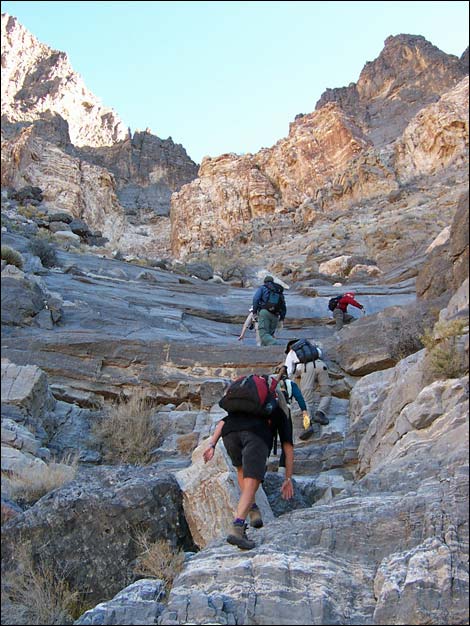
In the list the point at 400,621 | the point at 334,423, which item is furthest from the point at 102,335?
the point at 400,621

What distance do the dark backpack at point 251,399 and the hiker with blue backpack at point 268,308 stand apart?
19.9ft

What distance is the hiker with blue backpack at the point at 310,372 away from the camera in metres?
9.57

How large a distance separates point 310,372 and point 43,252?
1054 centimetres

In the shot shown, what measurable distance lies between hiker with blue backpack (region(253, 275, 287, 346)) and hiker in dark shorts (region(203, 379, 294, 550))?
594 centimetres

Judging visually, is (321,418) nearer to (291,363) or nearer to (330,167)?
(291,363)

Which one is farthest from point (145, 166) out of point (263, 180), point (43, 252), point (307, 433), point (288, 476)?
point (288, 476)

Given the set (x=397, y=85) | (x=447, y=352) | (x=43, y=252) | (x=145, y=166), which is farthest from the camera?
(x=145, y=166)

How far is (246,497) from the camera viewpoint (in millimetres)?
5609

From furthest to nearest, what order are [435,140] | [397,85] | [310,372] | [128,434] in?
[397,85]
[435,140]
[310,372]
[128,434]

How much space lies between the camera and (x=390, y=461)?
6512mm

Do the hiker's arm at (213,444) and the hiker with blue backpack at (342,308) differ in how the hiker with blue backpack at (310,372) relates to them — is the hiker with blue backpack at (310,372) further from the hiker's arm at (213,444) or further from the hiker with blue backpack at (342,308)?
the hiker with blue backpack at (342,308)

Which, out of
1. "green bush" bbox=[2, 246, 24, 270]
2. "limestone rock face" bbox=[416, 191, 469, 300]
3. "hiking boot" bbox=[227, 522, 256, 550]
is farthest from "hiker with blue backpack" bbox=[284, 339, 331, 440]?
"green bush" bbox=[2, 246, 24, 270]

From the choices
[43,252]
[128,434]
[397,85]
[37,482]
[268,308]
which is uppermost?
[397,85]

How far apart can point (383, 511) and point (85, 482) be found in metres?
2.91
